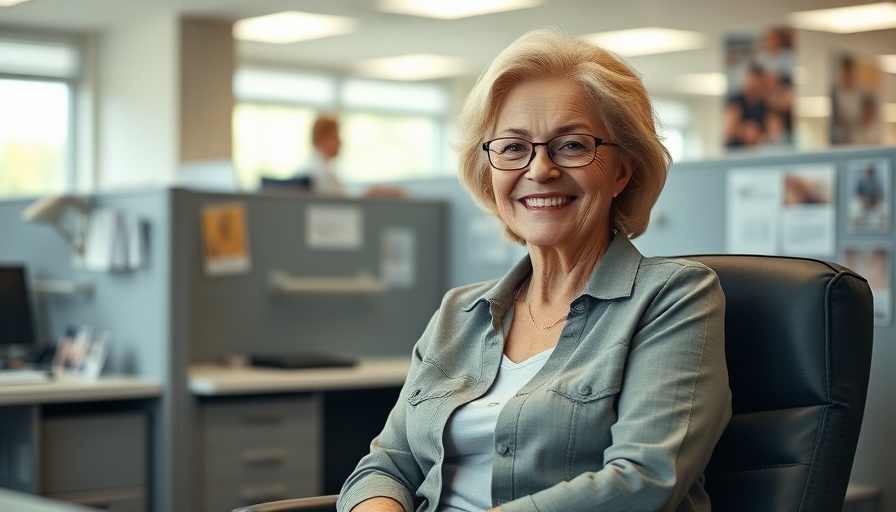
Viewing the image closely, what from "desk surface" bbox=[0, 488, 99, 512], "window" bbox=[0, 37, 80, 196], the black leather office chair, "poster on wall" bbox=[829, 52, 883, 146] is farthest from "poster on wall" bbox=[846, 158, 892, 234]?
"window" bbox=[0, 37, 80, 196]

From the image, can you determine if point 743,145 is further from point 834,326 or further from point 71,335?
point 834,326

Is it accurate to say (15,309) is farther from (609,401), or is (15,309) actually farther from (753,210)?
(609,401)

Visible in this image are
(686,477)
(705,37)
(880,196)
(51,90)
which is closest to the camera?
(686,477)

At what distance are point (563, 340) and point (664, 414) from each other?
214mm

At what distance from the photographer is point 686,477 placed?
141 cm

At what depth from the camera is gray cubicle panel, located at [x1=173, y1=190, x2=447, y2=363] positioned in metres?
3.54

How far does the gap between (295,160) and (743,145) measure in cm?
733

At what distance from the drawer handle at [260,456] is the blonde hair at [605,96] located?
186 centimetres

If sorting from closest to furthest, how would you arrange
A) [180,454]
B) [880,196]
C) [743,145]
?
[880,196], [180,454], [743,145]

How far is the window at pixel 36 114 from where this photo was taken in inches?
349

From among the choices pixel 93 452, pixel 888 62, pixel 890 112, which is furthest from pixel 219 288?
pixel 890 112

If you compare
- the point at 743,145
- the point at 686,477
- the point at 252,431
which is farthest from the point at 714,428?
the point at 743,145

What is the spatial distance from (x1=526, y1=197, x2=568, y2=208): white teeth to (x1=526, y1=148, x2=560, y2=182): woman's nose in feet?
0.11

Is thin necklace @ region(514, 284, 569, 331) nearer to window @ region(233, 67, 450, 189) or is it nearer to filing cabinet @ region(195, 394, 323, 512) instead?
filing cabinet @ region(195, 394, 323, 512)
